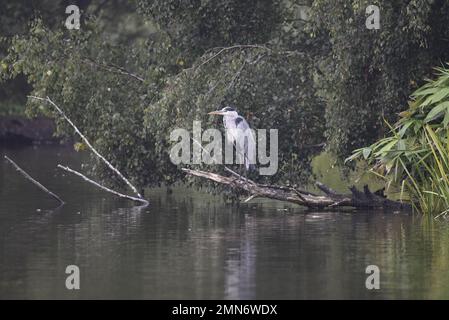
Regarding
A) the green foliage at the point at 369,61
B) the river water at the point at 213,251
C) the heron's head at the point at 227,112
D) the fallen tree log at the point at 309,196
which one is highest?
the green foliage at the point at 369,61

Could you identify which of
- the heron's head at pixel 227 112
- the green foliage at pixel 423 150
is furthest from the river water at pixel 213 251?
the heron's head at pixel 227 112

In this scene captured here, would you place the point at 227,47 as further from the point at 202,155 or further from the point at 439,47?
the point at 439,47

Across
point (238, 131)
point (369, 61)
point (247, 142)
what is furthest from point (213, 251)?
point (369, 61)

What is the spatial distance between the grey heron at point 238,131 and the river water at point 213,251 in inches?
49.0

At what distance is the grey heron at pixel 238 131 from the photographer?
22.8 meters

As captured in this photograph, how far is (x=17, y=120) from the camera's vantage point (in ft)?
171

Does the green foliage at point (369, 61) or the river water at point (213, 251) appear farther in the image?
the green foliage at point (369, 61)

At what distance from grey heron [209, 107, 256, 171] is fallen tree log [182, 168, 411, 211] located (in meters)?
0.57

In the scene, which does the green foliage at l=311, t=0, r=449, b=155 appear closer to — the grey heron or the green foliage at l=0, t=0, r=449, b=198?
the green foliage at l=0, t=0, r=449, b=198

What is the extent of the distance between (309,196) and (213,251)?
6002mm

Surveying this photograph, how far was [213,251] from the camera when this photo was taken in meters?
17.7

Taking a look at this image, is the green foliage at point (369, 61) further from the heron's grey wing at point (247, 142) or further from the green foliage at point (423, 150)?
the heron's grey wing at point (247, 142)

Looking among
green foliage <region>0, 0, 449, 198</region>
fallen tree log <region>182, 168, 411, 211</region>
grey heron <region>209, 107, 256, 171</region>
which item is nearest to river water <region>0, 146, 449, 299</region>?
fallen tree log <region>182, 168, 411, 211</region>

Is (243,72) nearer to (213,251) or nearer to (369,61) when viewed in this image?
(369,61)
